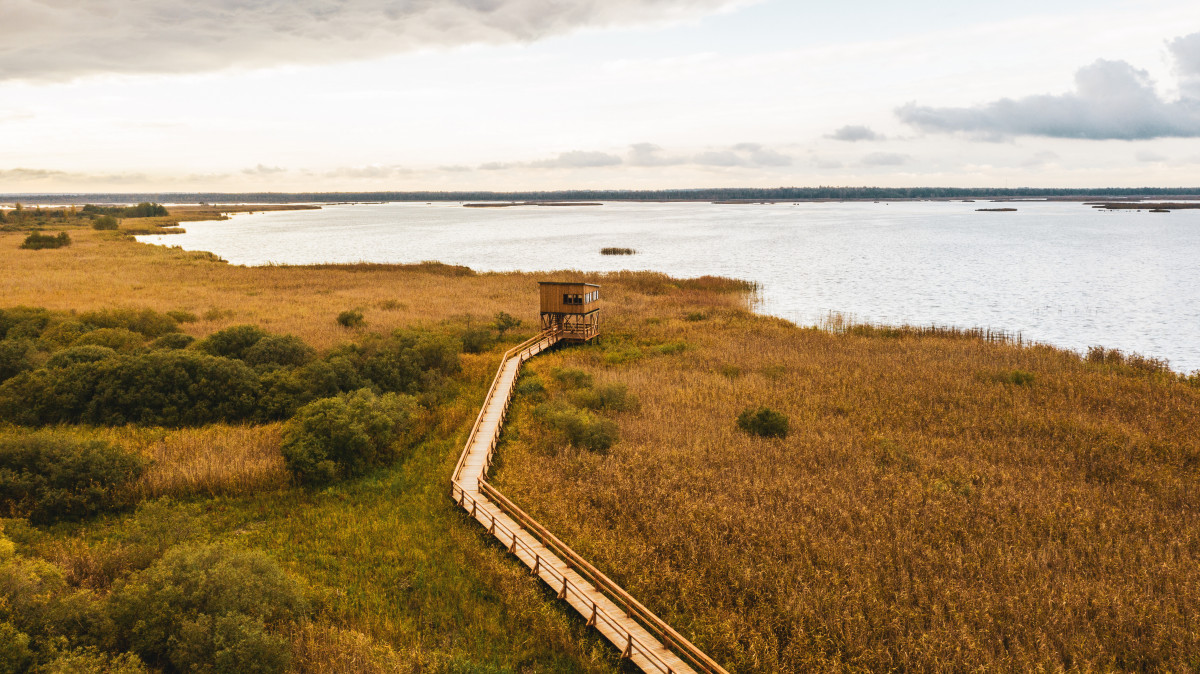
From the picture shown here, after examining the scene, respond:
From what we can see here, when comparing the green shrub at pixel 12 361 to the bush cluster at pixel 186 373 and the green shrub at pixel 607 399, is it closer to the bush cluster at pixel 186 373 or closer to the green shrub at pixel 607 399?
the bush cluster at pixel 186 373

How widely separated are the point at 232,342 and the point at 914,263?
300 ft

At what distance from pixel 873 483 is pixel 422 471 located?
54.4 feet

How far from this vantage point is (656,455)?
80.4 ft

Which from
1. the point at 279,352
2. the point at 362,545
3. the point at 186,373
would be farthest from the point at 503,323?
the point at 362,545

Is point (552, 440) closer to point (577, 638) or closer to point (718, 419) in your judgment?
point (718, 419)

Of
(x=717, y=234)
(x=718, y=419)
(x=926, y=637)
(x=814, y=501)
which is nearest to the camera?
(x=926, y=637)

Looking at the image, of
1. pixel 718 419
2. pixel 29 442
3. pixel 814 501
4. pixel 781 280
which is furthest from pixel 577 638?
pixel 781 280

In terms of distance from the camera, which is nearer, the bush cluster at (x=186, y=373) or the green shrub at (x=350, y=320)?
the bush cluster at (x=186, y=373)

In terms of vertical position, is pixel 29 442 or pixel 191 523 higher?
pixel 29 442

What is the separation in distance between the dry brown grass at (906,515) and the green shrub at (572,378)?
1191 mm

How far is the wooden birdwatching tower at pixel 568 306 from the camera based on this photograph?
144ft

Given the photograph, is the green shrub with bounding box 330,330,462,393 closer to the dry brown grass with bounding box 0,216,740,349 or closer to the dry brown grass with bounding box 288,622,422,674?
the dry brown grass with bounding box 0,216,740,349

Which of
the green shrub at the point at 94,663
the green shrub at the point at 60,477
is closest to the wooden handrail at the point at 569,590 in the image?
the green shrub at the point at 94,663

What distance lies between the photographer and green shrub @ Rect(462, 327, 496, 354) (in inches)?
1686
